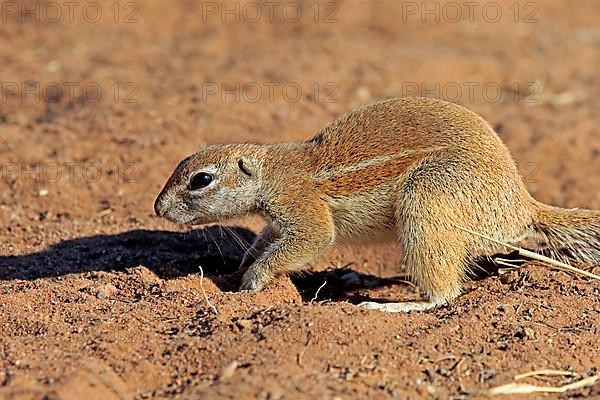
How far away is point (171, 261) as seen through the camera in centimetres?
602

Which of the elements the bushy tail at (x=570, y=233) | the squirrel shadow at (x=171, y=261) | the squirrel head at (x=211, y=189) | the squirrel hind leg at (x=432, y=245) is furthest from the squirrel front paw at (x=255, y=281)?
the bushy tail at (x=570, y=233)

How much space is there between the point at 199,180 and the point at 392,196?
1.29 metres

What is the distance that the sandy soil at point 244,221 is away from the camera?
13.1 feet

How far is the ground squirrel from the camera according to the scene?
5211mm

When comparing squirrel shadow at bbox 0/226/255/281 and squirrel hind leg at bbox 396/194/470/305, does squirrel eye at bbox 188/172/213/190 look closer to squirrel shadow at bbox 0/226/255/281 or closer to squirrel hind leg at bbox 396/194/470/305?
squirrel shadow at bbox 0/226/255/281

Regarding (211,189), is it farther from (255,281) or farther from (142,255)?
(142,255)

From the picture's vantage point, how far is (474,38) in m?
12.0

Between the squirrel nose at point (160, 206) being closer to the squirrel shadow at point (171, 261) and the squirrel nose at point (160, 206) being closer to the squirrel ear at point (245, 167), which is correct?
the squirrel shadow at point (171, 261)

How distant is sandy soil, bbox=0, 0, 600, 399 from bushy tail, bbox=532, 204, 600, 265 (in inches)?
5.6

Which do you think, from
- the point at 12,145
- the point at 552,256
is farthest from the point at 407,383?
the point at 12,145

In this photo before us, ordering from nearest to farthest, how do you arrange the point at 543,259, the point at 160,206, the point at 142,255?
the point at 543,259 → the point at 160,206 → the point at 142,255

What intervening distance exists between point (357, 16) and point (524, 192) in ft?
24.6

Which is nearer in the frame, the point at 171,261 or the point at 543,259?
the point at 543,259

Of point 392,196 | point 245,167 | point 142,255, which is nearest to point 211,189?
point 245,167
